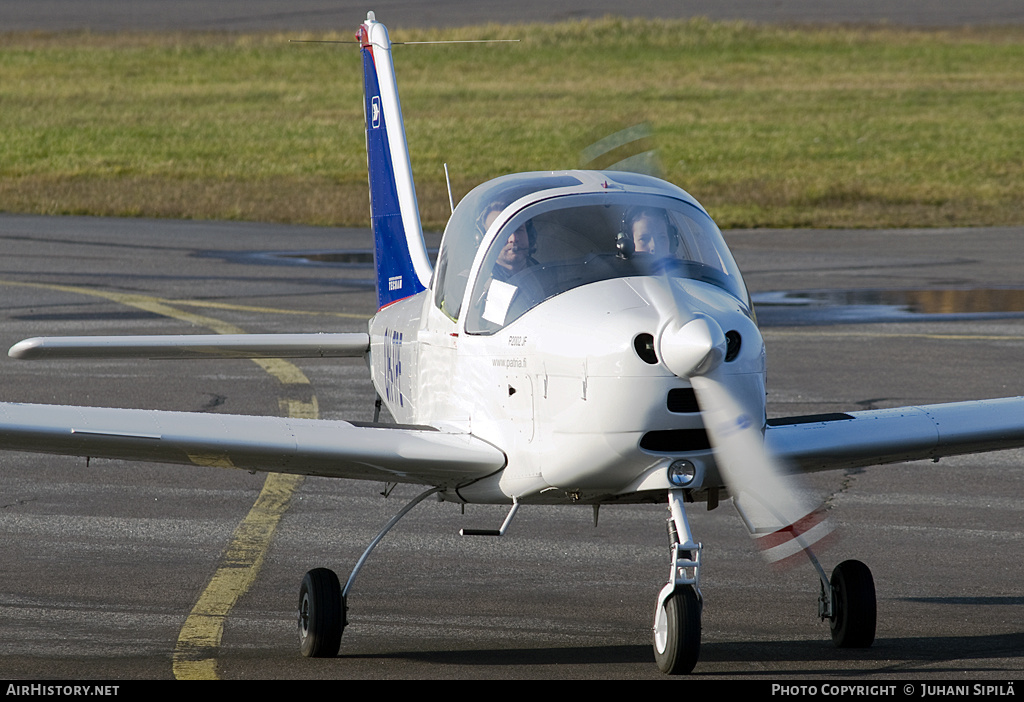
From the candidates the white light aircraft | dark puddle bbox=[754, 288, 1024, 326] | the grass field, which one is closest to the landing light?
the white light aircraft

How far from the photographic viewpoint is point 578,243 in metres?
6.47

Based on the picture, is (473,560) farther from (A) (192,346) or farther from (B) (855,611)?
(B) (855,611)

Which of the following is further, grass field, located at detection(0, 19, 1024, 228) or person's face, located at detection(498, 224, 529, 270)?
grass field, located at detection(0, 19, 1024, 228)

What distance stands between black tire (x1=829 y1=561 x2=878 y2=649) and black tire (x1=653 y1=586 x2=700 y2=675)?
1.35 meters

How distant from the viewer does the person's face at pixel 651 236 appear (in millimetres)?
6375

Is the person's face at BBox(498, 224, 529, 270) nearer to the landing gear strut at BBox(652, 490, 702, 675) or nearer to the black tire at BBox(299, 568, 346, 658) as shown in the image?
the landing gear strut at BBox(652, 490, 702, 675)

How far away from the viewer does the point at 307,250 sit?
23969mm

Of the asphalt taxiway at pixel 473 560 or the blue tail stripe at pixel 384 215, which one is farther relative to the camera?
the blue tail stripe at pixel 384 215

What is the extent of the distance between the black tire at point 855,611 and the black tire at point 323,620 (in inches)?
93.4

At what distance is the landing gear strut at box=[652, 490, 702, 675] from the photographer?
583cm

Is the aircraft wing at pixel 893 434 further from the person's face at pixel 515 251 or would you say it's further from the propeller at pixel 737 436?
the person's face at pixel 515 251

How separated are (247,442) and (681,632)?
2150 millimetres

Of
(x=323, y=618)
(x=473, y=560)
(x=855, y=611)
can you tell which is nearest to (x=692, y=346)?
(x=855, y=611)

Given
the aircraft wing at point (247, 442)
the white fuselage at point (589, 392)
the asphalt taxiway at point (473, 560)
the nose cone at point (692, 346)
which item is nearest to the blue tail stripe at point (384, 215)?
the asphalt taxiway at point (473, 560)
